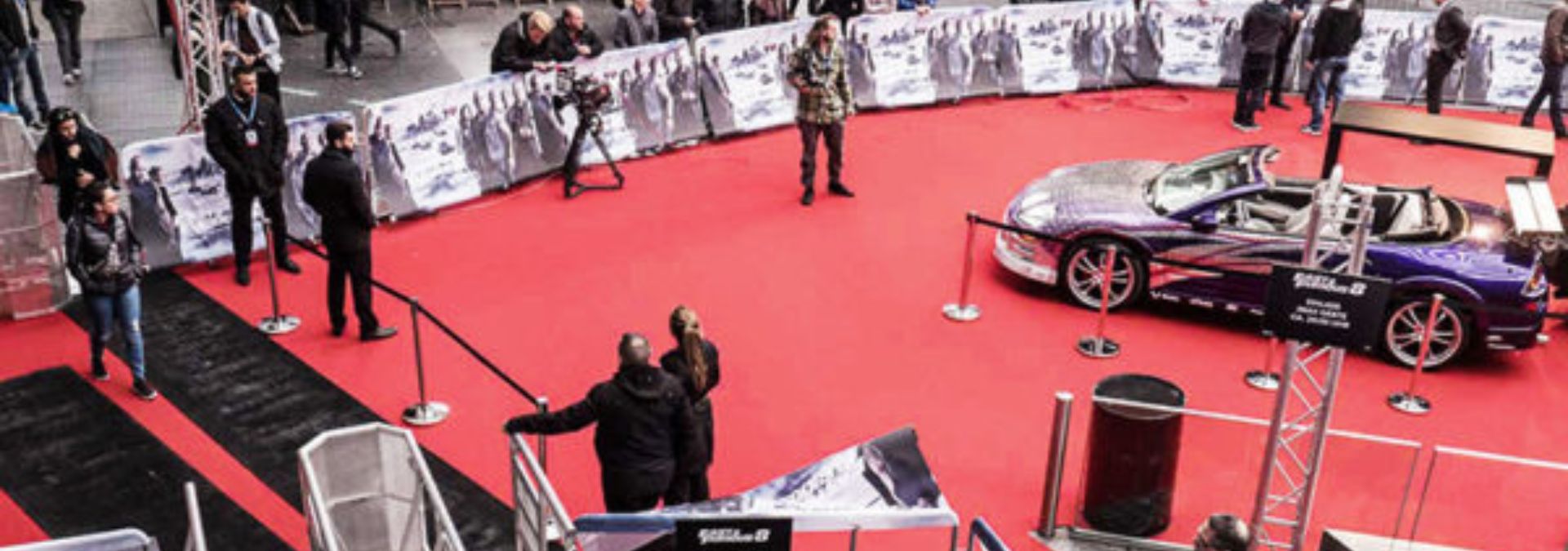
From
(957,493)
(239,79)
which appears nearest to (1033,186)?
(957,493)

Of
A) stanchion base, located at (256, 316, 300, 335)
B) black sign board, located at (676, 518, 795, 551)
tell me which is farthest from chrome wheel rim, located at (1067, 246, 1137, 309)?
stanchion base, located at (256, 316, 300, 335)

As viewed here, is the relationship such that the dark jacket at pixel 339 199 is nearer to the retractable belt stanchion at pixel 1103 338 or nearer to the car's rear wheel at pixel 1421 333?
the retractable belt stanchion at pixel 1103 338

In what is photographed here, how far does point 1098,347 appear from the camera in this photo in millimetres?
11367

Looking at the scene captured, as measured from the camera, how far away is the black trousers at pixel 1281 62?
17531 mm

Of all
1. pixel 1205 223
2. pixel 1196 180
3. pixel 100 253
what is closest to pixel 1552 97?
pixel 1196 180

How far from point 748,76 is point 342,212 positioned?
6.88 metres

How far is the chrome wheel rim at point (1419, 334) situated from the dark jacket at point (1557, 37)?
7027 millimetres

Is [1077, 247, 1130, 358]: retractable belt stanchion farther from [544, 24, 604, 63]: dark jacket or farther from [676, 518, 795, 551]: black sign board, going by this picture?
[544, 24, 604, 63]: dark jacket

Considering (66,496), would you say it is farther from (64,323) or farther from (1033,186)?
(1033,186)

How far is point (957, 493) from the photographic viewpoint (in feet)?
30.6

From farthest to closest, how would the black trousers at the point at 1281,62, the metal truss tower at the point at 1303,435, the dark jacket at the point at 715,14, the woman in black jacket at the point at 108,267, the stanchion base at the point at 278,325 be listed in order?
the dark jacket at the point at 715,14 < the black trousers at the point at 1281,62 < the stanchion base at the point at 278,325 < the woman in black jacket at the point at 108,267 < the metal truss tower at the point at 1303,435

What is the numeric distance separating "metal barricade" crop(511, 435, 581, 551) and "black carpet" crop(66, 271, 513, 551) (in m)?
1.51

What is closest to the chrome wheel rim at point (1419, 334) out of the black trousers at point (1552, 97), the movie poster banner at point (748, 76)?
the black trousers at point (1552, 97)

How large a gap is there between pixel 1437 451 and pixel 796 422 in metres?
4.17
